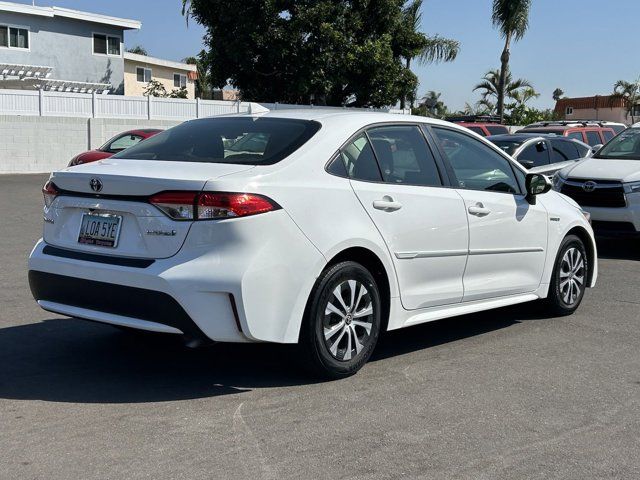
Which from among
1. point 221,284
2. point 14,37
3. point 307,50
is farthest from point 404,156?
point 14,37

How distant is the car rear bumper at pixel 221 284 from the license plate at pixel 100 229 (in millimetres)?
109

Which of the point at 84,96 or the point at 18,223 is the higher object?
the point at 84,96

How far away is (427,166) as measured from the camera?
6.09m

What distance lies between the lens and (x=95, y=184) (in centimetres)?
511

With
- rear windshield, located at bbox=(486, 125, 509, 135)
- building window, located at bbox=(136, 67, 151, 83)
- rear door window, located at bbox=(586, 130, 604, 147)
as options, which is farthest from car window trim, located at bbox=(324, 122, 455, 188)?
building window, located at bbox=(136, 67, 151, 83)

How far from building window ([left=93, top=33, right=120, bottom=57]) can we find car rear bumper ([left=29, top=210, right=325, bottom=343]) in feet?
131

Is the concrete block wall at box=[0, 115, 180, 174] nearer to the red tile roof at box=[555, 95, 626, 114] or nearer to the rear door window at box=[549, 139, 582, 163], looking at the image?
the rear door window at box=[549, 139, 582, 163]

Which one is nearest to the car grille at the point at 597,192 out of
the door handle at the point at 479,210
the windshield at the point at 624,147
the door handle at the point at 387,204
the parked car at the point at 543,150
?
the windshield at the point at 624,147

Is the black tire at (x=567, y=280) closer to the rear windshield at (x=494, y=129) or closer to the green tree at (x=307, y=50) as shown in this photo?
the rear windshield at (x=494, y=129)

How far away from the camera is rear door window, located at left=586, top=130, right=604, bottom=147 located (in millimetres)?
18609

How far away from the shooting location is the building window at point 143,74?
1962 inches

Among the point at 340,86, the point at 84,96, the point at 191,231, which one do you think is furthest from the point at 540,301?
the point at 340,86

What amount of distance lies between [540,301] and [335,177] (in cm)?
291

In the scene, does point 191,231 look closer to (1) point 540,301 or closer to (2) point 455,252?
(2) point 455,252
